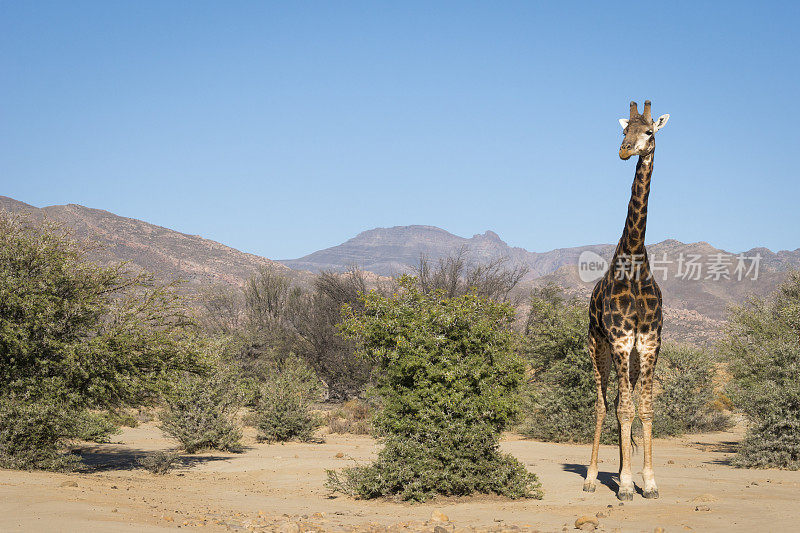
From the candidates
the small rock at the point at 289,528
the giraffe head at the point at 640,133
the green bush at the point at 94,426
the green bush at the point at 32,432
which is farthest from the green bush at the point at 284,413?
the giraffe head at the point at 640,133

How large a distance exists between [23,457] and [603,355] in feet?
33.7

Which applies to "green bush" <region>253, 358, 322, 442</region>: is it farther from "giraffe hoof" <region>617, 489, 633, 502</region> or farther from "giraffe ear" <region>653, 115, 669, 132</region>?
"giraffe ear" <region>653, 115, 669, 132</region>

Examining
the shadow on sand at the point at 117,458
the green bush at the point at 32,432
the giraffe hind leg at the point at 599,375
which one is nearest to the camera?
the giraffe hind leg at the point at 599,375

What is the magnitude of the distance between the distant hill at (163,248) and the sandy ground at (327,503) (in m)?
76.2

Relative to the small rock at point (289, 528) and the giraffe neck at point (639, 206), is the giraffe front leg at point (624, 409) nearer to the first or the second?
the giraffe neck at point (639, 206)

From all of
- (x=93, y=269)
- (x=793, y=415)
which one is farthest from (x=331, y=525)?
(x=793, y=415)

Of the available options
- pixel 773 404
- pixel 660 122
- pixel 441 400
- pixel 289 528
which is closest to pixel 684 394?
pixel 773 404

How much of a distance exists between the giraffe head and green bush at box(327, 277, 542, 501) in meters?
3.02

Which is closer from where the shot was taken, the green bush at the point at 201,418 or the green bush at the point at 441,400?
the green bush at the point at 441,400

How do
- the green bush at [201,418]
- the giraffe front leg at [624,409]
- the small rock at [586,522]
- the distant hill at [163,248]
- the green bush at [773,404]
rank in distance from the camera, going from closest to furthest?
the small rock at [586,522], the giraffe front leg at [624,409], the green bush at [773,404], the green bush at [201,418], the distant hill at [163,248]

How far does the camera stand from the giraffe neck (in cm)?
1026

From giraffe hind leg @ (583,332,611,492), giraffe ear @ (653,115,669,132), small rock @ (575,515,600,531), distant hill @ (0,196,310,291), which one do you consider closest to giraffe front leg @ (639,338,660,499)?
giraffe hind leg @ (583,332,611,492)

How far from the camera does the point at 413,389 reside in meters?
10.7

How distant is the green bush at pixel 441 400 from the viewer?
10133 mm
